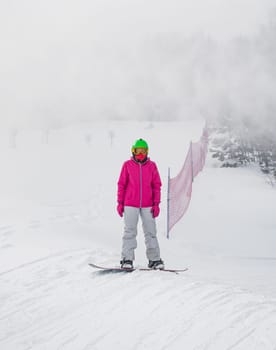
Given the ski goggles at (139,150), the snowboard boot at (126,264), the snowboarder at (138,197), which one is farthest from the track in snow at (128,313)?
the ski goggles at (139,150)

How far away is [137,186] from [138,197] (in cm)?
15

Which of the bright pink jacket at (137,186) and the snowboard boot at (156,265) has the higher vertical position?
the bright pink jacket at (137,186)

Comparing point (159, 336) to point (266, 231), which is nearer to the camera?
point (159, 336)

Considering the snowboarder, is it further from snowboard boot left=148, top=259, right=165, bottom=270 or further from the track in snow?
the track in snow

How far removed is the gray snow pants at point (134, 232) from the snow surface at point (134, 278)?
0.47m

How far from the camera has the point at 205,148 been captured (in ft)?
77.4

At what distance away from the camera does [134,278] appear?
4648mm

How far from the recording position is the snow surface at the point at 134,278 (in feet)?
10.4

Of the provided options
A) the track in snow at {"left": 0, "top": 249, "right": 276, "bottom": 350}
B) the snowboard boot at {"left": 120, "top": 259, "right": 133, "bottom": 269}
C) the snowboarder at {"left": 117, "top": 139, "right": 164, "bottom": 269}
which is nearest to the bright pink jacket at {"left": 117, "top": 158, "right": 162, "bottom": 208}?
the snowboarder at {"left": 117, "top": 139, "right": 164, "bottom": 269}

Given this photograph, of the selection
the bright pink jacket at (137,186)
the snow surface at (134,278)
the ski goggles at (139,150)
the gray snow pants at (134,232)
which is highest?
the ski goggles at (139,150)

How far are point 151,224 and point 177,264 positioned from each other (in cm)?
172

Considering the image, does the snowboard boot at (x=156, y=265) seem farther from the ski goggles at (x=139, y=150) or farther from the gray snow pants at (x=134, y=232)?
the ski goggles at (x=139, y=150)

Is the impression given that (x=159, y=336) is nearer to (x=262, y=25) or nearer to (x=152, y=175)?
(x=152, y=175)

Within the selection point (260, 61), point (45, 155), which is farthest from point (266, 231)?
point (45, 155)
